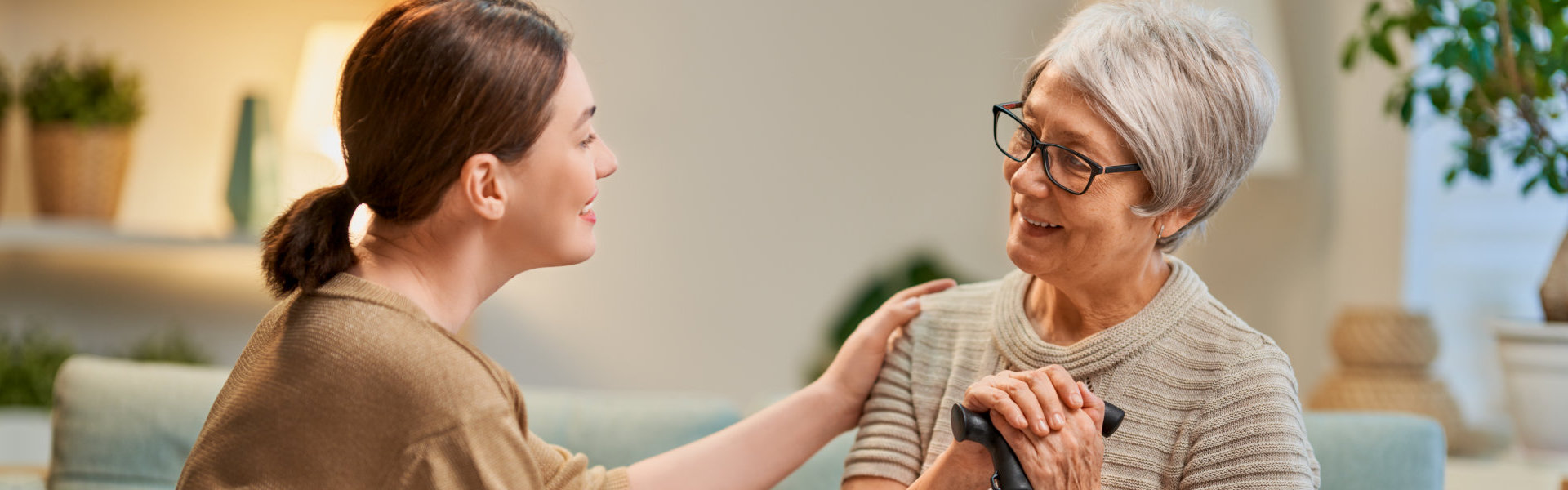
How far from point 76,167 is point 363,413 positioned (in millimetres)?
2402

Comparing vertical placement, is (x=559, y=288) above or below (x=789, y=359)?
above

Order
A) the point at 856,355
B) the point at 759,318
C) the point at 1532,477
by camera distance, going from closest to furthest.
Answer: the point at 856,355, the point at 1532,477, the point at 759,318

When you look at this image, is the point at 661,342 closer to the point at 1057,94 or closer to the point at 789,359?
the point at 789,359

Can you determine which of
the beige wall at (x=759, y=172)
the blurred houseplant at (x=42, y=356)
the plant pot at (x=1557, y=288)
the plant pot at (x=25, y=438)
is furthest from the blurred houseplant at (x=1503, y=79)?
the plant pot at (x=25, y=438)

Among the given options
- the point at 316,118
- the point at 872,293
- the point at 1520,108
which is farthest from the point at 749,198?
the point at 1520,108

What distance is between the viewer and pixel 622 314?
11.5 ft

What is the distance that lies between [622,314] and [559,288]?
0.80 feet

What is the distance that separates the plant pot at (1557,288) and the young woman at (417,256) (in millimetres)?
1707

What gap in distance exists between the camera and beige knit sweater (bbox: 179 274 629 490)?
42.3 inches

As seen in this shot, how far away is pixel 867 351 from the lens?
154 centimetres

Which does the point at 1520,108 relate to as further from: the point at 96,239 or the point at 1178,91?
the point at 96,239

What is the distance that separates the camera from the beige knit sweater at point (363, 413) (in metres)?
1.08

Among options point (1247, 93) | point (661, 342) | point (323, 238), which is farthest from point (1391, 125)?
point (323, 238)

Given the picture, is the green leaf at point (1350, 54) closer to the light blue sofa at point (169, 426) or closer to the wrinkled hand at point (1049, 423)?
the light blue sofa at point (169, 426)
